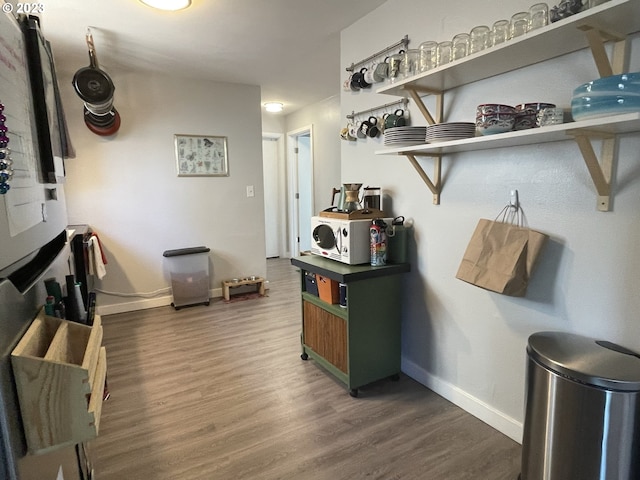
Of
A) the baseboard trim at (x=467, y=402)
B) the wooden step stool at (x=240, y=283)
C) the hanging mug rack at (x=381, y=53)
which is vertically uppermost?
the hanging mug rack at (x=381, y=53)

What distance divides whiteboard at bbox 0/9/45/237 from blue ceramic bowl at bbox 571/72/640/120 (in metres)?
1.52

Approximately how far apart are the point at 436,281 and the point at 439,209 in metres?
0.43

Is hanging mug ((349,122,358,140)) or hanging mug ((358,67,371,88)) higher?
hanging mug ((358,67,371,88))

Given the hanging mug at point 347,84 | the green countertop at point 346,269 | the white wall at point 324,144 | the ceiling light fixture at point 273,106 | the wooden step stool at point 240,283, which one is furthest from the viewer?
the ceiling light fixture at point 273,106

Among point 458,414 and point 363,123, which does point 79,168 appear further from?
point 458,414

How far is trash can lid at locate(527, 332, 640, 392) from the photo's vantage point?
1165mm

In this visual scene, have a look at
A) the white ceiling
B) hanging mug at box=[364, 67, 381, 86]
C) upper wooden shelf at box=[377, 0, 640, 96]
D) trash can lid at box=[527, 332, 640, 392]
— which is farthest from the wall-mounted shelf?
the white ceiling

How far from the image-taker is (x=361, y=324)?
7.22ft

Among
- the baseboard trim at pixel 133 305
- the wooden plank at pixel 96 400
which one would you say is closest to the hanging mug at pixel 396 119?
the wooden plank at pixel 96 400

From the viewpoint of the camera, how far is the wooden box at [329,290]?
2271 mm

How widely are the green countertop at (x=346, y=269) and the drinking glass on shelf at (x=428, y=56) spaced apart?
1112mm

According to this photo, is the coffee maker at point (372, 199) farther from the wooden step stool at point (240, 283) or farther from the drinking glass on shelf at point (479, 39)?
the wooden step stool at point (240, 283)

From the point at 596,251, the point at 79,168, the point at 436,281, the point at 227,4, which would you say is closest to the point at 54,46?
the point at 79,168

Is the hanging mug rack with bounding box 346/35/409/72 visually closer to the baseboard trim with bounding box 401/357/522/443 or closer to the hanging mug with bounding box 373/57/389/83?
the hanging mug with bounding box 373/57/389/83
